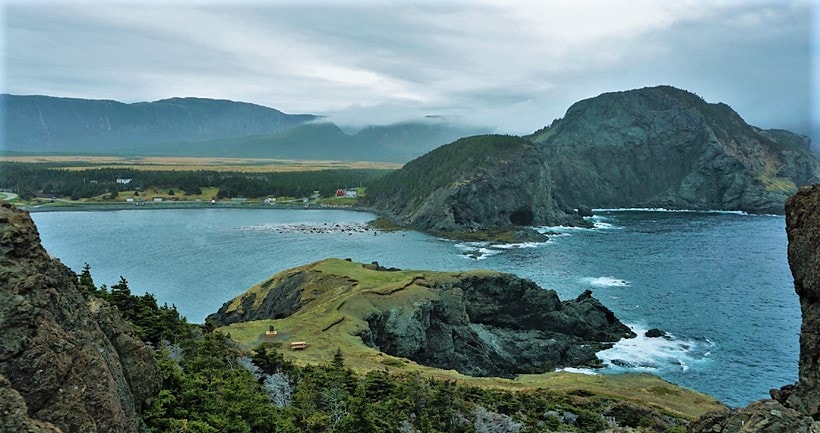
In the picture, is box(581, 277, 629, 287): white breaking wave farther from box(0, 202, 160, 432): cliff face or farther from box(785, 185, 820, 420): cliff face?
box(0, 202, 160, 432): cliff face

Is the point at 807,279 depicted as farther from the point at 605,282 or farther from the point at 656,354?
the point at 605,282

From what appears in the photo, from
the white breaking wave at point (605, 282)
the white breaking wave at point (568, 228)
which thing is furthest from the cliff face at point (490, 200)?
the white breaking wave at point (605, 282)

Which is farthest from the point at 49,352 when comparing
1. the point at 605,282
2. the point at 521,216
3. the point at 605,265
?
the point at 521,216

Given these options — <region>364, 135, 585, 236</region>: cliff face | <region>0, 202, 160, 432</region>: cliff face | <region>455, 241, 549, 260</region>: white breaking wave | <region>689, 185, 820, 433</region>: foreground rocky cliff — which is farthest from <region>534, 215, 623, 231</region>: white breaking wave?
<region>0, 202, 160, 432</region>: cliff face

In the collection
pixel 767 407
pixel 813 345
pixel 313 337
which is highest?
pixel 813 345

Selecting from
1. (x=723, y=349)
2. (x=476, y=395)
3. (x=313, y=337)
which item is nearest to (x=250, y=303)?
(x=313, y=337)

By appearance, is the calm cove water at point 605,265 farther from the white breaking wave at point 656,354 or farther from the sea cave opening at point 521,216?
the sea cave opening at point 521,216

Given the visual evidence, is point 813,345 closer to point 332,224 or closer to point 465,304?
point 465,304
